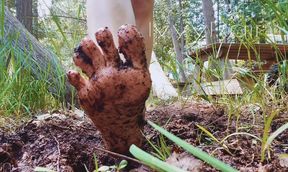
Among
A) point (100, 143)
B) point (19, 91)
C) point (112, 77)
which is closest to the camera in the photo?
point (112, 77)

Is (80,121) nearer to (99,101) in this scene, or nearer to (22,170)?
(22,170)

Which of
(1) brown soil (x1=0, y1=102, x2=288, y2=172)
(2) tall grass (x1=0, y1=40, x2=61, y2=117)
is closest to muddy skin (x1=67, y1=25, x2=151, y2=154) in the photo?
(1) brown soil (x1=0, y1=102, x2=288, y2=172)

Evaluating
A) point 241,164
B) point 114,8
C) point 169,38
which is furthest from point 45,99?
point 169,38

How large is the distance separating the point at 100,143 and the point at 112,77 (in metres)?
0.34

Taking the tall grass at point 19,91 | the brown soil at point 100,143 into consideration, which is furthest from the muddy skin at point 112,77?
the tall grass at point 19,91

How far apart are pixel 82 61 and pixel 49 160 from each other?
0.26 m

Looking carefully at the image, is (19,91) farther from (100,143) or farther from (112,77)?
(112,77)

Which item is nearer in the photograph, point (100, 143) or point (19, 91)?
point (100, 143)

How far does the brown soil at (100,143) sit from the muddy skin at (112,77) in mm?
89

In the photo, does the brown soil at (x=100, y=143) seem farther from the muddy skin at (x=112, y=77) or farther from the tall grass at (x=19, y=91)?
the tall grass at (x=19, y=91)

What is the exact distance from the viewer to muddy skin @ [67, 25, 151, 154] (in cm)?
70

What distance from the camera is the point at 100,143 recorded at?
0.98 m

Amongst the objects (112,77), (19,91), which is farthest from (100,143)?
(19,91)

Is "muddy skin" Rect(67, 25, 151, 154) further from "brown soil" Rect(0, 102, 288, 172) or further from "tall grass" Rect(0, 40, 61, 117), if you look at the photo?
"tall grass" Rect(0, 40, 61, 117)
